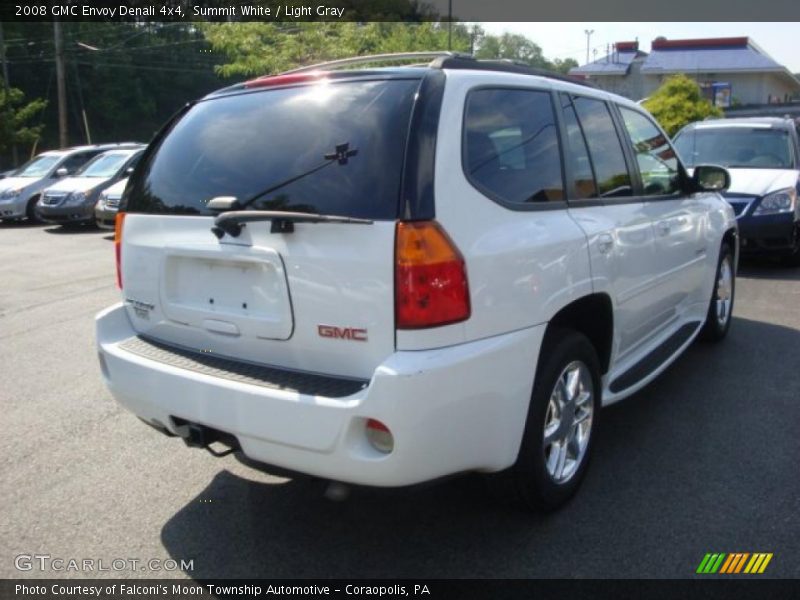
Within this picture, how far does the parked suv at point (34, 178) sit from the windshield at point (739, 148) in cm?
1229

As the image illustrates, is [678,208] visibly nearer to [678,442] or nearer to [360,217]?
[678,442]

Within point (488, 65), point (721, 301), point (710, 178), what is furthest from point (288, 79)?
point (721, 301)

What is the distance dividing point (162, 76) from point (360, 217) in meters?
55.0

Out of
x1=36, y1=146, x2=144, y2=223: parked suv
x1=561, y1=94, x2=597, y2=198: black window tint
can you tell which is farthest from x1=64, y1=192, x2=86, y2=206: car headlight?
x1=561, y1=94, x2=597, y2=198: black window tint

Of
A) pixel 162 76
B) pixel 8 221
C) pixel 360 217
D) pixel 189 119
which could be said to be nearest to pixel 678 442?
pixel 360 217

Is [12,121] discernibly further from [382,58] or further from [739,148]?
[382,58]

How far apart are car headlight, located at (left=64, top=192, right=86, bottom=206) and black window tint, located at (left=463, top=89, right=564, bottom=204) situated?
13299mm

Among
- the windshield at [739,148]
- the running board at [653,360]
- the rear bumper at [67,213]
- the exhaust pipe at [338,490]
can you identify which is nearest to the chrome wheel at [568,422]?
the running board at [653,360]

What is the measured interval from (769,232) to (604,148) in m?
5.76

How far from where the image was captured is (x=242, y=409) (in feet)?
8.94

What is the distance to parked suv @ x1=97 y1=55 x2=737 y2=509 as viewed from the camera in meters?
2.60

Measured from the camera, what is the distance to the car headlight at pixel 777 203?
8672 mm

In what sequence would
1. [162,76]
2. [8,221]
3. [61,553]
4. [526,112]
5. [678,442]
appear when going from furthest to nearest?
[162,76] → [8,221] → [678,442] → [526,112] → [61,553]

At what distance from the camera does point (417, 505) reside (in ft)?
11.3
